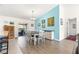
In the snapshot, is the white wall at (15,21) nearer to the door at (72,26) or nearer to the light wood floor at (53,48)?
the light wood floor at (53,48)

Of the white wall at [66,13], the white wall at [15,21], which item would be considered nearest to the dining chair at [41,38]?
the white wall at [15,21]

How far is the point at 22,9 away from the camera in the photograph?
3068 mm

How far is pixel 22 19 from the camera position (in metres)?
3.20

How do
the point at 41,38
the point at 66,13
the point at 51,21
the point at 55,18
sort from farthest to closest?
the point at 41,38 < the point at 51,21 < the point at 55,18 < the point at 66,13

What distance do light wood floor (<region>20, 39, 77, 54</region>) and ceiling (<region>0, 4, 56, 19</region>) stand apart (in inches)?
36.5

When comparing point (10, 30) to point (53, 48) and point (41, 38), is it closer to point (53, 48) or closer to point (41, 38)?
point (41, 38)

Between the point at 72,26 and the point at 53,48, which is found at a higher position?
the point at 72,26

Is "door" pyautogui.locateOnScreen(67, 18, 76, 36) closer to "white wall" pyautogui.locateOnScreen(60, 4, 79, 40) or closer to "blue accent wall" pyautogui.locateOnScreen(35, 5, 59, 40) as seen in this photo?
"white wall" pyautogui.locateOnScreen(60, 4, 79, 40)

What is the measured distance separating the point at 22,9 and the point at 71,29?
1.46 m

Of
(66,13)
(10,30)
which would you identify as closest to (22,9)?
(10,30)
